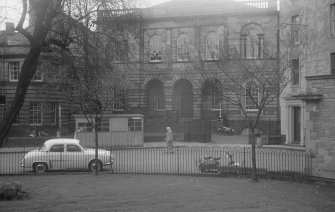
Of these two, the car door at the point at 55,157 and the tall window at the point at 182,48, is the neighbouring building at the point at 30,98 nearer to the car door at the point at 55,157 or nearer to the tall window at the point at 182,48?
the tall window at the point at 182,48

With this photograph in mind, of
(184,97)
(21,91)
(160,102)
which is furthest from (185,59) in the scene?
(21,91)

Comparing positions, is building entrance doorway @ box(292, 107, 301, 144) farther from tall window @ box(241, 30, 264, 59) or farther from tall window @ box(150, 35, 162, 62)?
tall window @ box(150, 35, 162, 62)

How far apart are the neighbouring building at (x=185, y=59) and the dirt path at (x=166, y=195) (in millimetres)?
24439

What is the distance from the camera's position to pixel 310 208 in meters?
11.4

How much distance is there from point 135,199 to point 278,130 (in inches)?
1132

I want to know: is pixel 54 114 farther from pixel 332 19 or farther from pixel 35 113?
pixel 332 19

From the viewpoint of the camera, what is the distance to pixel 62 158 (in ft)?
64.0

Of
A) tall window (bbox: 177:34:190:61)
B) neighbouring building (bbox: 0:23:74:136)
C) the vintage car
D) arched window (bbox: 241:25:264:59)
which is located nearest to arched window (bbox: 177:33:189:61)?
tall window (bbox: 177:34:190:61)

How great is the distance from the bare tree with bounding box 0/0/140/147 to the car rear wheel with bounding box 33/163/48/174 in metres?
7.80

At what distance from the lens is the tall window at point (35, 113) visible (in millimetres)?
41750

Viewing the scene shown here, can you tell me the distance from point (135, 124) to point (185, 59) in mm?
14859

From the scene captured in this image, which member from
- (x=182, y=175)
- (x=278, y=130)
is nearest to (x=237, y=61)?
(x=182, y=175)

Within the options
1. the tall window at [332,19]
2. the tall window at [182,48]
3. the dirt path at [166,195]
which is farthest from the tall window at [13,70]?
the tall window at [332,19]

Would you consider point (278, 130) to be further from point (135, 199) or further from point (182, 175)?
point (135, 199)
